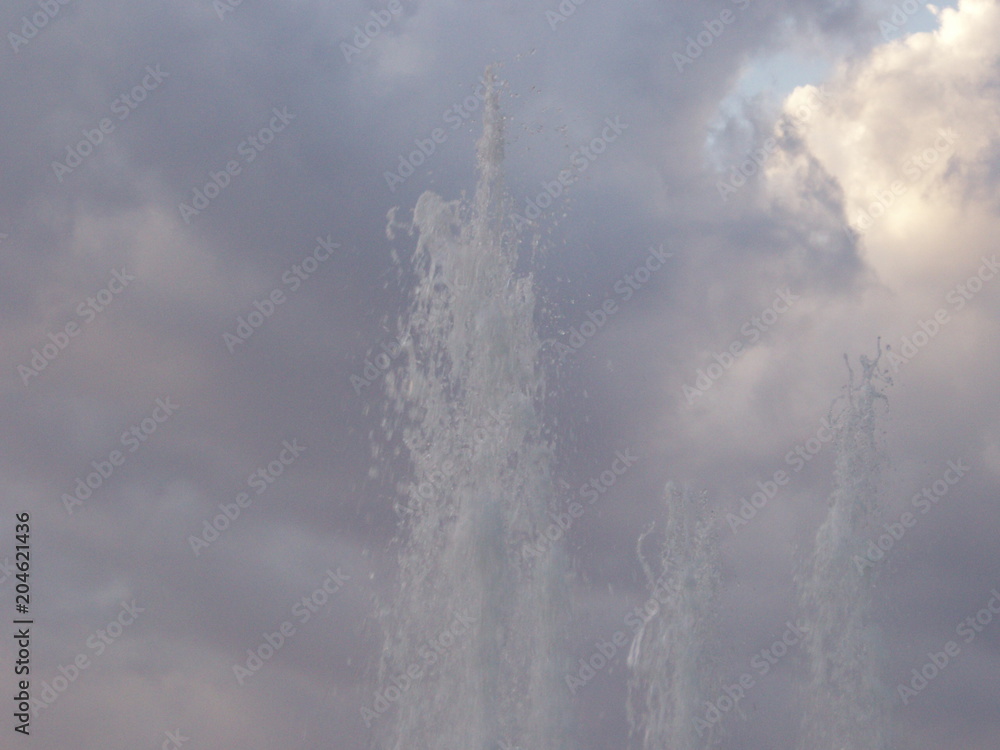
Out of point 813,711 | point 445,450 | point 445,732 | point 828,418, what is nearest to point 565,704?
point 445,732

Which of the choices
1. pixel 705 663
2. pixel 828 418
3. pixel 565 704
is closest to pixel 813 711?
pixel 705 663

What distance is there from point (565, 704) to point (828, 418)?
1641cm

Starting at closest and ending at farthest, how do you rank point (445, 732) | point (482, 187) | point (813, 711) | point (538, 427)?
point (445, 732), point (538, 427), point (482, 187), point (813, 711)

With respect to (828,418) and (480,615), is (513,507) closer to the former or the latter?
(480,615)

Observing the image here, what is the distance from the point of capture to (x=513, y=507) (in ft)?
85.6

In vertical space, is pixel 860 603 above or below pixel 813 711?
above

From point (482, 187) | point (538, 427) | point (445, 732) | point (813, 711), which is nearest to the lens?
point (445, 732)

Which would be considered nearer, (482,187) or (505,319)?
(505,319)

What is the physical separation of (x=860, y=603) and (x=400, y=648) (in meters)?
19.5

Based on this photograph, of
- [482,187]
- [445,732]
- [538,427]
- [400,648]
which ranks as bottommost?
[445,732]

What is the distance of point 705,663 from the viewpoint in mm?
40250

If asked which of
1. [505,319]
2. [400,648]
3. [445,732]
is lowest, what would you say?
[445,732]

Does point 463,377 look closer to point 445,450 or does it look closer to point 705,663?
point 445,450

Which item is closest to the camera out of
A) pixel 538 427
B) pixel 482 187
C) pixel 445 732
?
pixel 445 732
